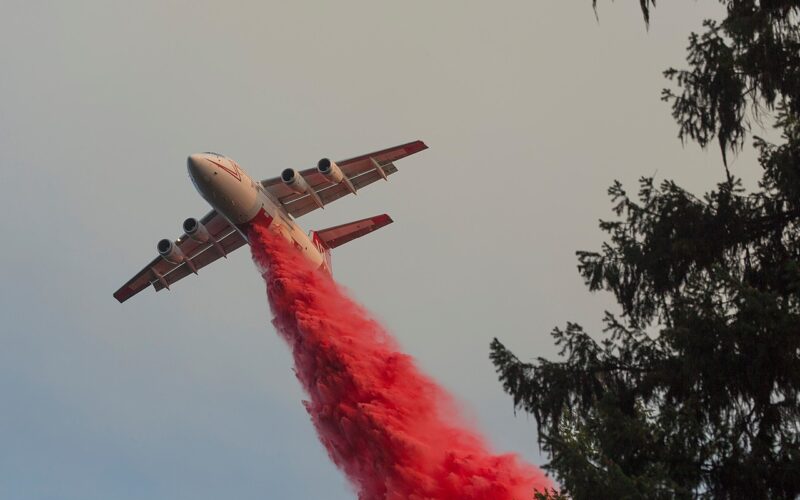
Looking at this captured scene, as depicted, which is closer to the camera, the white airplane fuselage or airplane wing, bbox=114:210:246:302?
the white airplane fuselage

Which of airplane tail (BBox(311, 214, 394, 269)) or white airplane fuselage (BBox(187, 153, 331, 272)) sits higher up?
airplane tail (BBox(311, 214, 394, 269))

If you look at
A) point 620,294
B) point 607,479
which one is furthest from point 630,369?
point 607,479

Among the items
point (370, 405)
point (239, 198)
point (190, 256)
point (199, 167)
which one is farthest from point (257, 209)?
point (370, 405)

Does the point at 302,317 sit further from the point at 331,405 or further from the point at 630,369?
the point at 630,369

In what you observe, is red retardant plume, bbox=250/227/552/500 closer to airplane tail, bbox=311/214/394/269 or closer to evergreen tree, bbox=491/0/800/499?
airplane tail, bbox=311/214/394/269

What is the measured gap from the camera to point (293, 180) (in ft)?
115

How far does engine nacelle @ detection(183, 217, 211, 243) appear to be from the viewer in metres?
36.6

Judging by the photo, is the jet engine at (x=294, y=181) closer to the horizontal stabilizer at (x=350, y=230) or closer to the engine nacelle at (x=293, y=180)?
the engine nacelle at (x=293, y=180)

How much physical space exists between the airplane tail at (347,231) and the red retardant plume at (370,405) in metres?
2.23

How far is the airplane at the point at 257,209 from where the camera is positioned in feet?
108

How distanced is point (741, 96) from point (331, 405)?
76.6 feet

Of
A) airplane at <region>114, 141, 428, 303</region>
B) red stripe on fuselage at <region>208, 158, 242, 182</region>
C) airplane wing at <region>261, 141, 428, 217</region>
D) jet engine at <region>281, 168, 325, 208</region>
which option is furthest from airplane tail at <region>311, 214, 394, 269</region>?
red stripe on fuselage at <region>208, 158, 242, 182</region>

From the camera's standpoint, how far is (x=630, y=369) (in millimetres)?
12133

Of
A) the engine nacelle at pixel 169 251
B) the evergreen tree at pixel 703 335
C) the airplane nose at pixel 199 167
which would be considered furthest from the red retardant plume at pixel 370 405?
the evergreen tree at pixel 703 335
